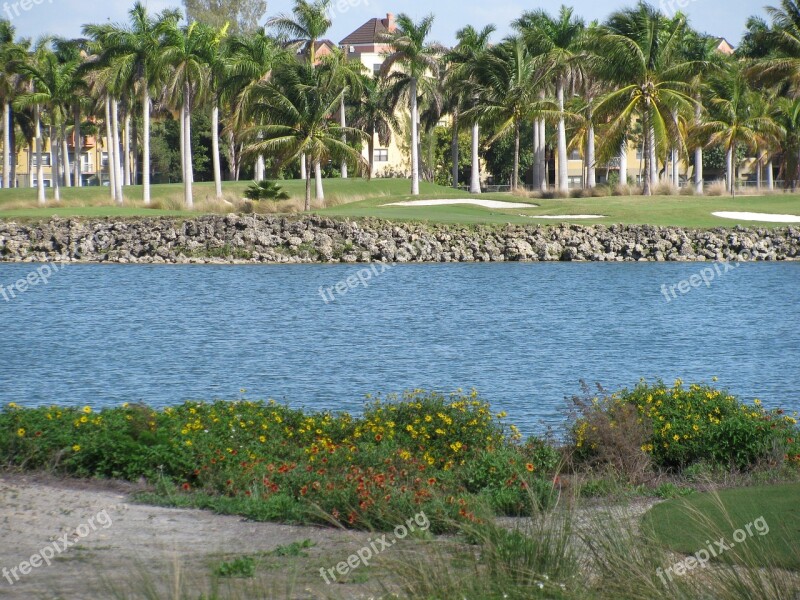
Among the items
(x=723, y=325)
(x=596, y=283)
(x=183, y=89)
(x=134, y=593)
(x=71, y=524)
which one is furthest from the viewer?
(x=183, y=89)

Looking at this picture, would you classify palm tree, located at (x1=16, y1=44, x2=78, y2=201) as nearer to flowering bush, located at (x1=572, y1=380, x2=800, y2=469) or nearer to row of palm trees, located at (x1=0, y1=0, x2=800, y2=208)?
row of palm trees, located at (x1=0, y1=0, x2=800, y2=208)

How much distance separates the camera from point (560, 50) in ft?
223

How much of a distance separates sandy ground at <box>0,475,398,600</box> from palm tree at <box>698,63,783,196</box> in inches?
2431

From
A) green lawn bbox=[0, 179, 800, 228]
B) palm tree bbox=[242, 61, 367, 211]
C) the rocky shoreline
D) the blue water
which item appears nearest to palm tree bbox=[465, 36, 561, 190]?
green lawn bbox=[0, 179, 800, 228]

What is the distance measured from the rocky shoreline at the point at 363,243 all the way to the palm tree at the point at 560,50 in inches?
677

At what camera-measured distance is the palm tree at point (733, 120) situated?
226 ft

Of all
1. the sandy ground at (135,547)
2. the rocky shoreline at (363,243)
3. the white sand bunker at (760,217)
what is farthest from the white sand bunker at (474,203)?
the sandy ground at (135,547)

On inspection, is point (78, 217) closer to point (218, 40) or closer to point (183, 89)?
point (183, 89)

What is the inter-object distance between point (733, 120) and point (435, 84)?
849 inches

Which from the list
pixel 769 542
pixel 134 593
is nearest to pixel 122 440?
pixel 134 593

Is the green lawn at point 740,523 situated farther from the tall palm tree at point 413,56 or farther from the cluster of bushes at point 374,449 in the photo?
the tall palm tree at point 413,56

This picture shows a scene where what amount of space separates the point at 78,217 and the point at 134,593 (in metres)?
48.6

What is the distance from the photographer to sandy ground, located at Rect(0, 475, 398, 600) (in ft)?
22.5

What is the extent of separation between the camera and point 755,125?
71.8 meters
